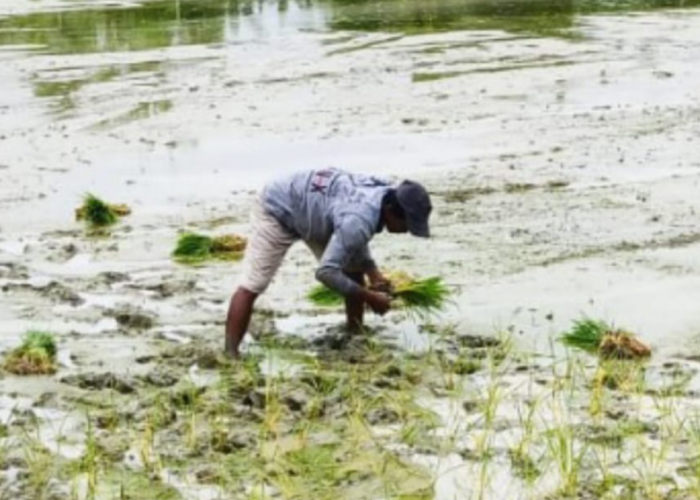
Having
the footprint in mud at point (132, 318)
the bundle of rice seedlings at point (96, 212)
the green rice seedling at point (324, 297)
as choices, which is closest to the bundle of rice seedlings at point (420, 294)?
the green rice seedling at point (324, 297)

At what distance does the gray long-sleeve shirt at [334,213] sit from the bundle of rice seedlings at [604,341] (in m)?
1.09

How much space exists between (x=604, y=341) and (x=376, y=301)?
45.1 inches

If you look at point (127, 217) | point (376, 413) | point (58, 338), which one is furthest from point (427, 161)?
point (376, 413)

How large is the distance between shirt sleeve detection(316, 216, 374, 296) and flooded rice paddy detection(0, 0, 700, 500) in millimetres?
457

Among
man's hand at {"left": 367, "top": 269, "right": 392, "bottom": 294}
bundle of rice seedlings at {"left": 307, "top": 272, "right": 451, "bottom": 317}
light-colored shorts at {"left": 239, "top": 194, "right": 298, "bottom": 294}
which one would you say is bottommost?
bundle of rice seedlings at {"left": 307, "top": 272, "right": 451, "bottom": 317}

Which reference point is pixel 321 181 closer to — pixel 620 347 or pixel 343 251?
pixel 343 251

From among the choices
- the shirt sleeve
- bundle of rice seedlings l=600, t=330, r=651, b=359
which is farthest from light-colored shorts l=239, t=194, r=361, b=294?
bundle of rice seedlings l=600, t=330, r=651, b=359

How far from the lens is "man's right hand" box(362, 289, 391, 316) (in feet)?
21.5

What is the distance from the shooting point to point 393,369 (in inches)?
260

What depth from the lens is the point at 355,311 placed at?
23.7 ft

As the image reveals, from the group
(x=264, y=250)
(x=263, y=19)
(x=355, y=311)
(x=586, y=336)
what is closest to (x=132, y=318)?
(x=264, y=250)

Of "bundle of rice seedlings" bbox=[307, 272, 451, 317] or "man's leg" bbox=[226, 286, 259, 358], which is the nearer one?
"man's leg" bbox=[226, 286, 259, 358]

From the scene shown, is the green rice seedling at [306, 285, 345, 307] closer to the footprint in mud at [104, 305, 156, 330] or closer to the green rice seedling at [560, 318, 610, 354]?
the footprint in mud at [104, 305, 156, 330]

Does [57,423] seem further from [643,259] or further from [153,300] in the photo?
[643,259]
